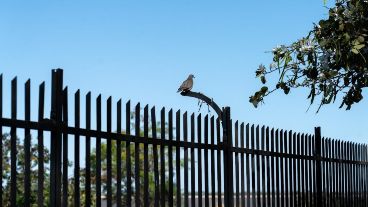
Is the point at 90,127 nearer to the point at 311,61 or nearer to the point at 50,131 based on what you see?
the point at 50,131

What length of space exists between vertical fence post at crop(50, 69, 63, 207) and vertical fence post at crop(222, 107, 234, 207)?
287 cm

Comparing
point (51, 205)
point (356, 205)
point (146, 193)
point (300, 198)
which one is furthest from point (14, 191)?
point (356, 205)

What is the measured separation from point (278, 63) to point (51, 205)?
3412 millimetres

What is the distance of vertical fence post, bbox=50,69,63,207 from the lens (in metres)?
5.82

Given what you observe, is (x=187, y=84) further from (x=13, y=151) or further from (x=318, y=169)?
(x=318, y=169)

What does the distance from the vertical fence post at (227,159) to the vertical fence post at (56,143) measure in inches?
113

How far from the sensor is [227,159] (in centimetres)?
842

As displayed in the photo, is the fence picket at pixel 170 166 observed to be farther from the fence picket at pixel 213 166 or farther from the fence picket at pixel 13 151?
the fence picket at pixel 13 151

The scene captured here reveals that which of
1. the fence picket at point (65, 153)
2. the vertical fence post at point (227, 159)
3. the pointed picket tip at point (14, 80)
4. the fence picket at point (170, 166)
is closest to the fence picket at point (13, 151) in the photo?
the pointed picket tip at point (14, 80)

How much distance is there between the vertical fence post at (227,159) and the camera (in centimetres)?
838

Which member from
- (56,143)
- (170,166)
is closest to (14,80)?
(56,143)

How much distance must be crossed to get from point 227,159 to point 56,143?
3000mm

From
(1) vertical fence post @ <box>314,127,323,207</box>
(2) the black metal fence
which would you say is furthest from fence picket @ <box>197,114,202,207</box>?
(1) vertical fence post @ <box>314,127,323,207</box>

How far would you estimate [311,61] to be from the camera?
8094 mm
